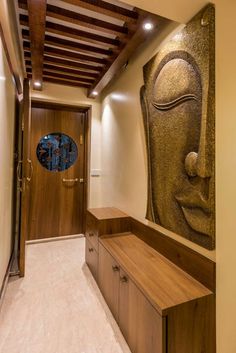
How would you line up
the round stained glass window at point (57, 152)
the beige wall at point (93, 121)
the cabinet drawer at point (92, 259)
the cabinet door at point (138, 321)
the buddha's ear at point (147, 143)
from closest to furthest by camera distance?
1. the cabinet door at point (138, 321)
2. the buddha's ear at point (147, 143)
3. the cabinet drawer at point (92, 259)
4. the beige wall at point (93, 121)
5. the round stained glass window at point (57, 152)

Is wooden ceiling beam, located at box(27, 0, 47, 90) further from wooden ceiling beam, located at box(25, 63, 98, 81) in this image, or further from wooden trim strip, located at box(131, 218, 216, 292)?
wooden trim strip, located at box(131, 218, 216, 292)

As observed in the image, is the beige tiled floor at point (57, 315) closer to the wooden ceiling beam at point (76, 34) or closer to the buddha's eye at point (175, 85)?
the buddha's eye at point (175, 85)

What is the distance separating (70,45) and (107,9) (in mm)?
773

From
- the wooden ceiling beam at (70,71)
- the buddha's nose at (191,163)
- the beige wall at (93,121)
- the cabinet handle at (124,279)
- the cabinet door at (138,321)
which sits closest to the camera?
the cabinet door at (138,321)

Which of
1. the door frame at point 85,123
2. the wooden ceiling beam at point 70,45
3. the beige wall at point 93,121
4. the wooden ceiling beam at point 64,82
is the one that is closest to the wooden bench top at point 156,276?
the beige wall at point 93,121

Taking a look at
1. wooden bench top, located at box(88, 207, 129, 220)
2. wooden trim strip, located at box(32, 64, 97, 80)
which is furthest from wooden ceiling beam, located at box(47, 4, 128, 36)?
wooden bench top, located at box(88, 207, 129, 220)

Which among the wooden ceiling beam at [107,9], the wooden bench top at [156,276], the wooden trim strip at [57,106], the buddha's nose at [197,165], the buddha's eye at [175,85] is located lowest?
the wooden bench top at [156,276]

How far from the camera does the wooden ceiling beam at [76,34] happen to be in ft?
6.51

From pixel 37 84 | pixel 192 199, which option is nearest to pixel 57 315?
pixel 192 199

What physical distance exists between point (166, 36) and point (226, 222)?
1.61 meters

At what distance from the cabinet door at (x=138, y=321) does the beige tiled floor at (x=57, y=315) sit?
129 millimetres

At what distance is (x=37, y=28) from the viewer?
1.83 metres

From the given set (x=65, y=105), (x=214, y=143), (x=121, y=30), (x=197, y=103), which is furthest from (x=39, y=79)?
(x=214, y=143)

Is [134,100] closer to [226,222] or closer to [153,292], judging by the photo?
[226,222]
